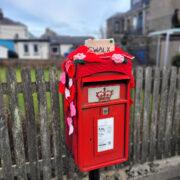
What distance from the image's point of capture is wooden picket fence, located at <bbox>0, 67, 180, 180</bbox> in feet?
7.77

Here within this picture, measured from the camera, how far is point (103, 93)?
1900 mm

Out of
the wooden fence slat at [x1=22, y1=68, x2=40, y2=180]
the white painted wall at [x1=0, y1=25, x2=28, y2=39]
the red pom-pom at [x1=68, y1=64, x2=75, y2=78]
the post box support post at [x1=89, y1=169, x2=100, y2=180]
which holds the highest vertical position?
the white painted wall at [x1=0, y1=25, x2=28, y2=39]

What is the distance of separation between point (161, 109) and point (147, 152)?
66 centimetres

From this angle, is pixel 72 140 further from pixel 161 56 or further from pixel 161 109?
pixel 161 56

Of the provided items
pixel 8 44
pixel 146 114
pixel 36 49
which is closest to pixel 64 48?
pixel 36 49

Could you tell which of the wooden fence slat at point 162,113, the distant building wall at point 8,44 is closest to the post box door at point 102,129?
the wooden fence slat at point 162,113

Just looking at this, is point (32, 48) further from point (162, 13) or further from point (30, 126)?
point (30, 126)

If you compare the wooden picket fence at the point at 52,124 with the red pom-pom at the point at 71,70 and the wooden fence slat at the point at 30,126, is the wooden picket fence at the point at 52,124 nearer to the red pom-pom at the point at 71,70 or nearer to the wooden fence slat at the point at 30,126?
Answer: the wooden fence slat at the point at 30,126

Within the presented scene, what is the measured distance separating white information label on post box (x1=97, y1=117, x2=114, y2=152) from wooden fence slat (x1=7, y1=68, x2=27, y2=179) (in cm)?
95

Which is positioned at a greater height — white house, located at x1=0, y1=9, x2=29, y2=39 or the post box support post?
white house, located at x1=0, y1=9, x2=29, y2=39

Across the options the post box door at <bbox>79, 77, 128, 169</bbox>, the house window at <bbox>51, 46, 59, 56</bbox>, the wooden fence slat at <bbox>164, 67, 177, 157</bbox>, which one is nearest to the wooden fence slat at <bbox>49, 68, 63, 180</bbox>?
the post box door at <bbox>79, 77, 128, 169</bbox>

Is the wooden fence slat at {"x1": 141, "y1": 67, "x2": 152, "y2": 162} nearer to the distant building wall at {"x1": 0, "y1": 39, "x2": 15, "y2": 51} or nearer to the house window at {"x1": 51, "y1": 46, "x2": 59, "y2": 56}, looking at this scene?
the distant building wall at {"x1": 0, "y1": 39, "x2": 15, "y2": 51}

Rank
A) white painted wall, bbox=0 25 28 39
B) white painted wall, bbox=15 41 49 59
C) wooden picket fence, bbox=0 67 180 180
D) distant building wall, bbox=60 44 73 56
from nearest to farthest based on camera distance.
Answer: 1. wooden picket fence, bbox=0 67 180 180
2. white painted wall, bbox=15 41 49 59
3. distant building wall, bbox=60 44 73 56
4. white painted wall, bbox=0 25 28 39

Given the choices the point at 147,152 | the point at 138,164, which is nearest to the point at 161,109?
the point at 147,152
